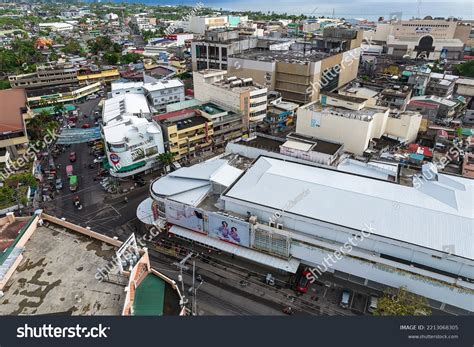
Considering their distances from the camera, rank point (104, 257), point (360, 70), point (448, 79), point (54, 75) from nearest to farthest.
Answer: point (104, 257), point (448, 79), point (54, 75), point (360, 70)

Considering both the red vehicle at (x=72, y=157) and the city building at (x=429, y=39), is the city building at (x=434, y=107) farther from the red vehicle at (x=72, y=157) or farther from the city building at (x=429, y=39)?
the red vehicle at (x=72, y=157)

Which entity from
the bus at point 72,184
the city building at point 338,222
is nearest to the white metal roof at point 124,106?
the bus at point 72,184

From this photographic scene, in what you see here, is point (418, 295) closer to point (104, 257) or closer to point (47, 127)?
point (104, 257)

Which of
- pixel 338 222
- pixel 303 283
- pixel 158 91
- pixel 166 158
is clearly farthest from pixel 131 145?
pixel 338 222

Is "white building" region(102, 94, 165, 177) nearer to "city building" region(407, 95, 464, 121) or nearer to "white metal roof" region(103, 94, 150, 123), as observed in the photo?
"white metal roof" region(103, 94, 150, 123)

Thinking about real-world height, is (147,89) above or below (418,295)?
above

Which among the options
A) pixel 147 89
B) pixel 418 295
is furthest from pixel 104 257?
pixel 147 89

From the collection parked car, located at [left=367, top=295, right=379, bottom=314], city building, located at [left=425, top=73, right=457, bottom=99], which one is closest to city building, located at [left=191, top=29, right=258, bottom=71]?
city building, located at [left=425, top=73, right=457, bottom=99]
